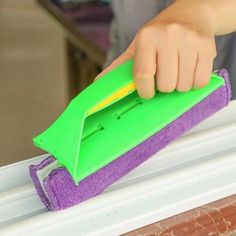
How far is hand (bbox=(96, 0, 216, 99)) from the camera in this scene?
46 centimetres

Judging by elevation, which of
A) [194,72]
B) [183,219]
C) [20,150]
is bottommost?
[20,150]

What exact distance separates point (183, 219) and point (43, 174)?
12 centimetres

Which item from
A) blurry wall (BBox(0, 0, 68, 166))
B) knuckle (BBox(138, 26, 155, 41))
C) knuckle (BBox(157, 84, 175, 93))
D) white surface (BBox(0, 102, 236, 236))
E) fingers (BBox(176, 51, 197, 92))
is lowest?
blurry wall (BBox(0, 0, 68, 166))

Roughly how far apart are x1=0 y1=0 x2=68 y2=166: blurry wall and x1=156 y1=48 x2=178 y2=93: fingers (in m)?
1.30

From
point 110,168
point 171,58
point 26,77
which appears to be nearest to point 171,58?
point 171,58

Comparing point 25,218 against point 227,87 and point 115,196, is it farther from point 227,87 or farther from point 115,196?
point 227,87

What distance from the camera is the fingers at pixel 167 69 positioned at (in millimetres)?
468

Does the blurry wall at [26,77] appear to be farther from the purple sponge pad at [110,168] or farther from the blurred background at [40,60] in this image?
the purple sponge pad at [110,168]

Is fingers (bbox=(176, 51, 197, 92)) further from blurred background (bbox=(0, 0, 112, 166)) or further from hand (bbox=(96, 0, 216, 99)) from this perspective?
blurred background (bbox=(0, 0, 112, 166))

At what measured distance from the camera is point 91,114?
0.48 meters

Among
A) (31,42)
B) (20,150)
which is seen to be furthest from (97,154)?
(31,42)

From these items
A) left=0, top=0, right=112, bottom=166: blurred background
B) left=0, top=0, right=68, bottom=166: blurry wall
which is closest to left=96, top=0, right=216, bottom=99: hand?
left=0, top=0, right=112, bottom=166: blurred background

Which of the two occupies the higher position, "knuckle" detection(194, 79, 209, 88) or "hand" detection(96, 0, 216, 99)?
"hand" detection(96, 0, 216, 99)

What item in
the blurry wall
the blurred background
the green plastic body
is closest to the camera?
the green plastic body
